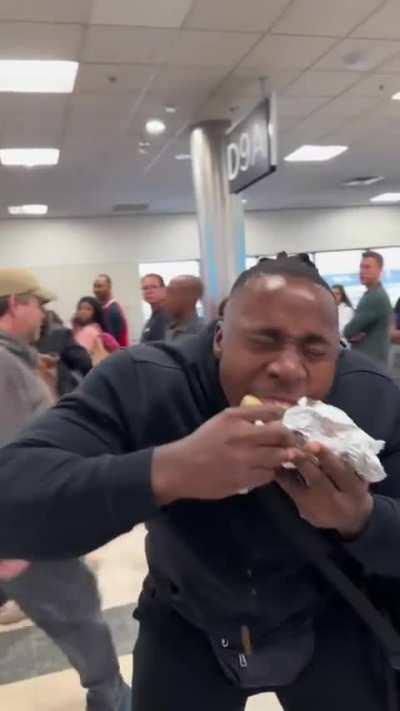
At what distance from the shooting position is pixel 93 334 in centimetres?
418

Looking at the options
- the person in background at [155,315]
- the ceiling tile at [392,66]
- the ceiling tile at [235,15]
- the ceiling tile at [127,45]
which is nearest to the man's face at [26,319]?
the person in background at [155,315]

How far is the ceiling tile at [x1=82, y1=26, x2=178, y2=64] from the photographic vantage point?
4.39 meters

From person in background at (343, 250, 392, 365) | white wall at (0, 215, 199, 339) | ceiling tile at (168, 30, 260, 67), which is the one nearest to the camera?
ceiling tile at (168, 30, 260, 67)

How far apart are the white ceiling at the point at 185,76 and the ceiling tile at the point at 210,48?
1 centimetres

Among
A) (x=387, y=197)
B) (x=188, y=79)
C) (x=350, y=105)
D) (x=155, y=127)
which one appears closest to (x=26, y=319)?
(x=188, y=79)

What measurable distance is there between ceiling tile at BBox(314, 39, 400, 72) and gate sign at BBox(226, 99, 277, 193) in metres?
0.64

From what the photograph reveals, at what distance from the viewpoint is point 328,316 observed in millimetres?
956

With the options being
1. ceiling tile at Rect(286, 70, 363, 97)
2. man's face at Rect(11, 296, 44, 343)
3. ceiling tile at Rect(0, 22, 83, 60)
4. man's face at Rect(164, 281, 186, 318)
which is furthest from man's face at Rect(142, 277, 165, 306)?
man's face at Rect(11, 296, 44, 343)

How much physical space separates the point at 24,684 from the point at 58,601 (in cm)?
62

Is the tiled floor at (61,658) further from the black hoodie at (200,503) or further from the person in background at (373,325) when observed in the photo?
the person in background at (373,325)

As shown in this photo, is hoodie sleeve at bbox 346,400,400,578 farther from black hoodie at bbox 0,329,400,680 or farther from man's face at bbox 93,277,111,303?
man's face at bbox 93,277,111,303

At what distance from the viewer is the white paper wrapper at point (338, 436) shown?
783mm

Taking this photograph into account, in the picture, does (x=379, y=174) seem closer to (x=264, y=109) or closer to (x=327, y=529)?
(x=264, y=109)

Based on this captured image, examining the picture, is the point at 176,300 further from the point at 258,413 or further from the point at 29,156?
the point at 29,156
